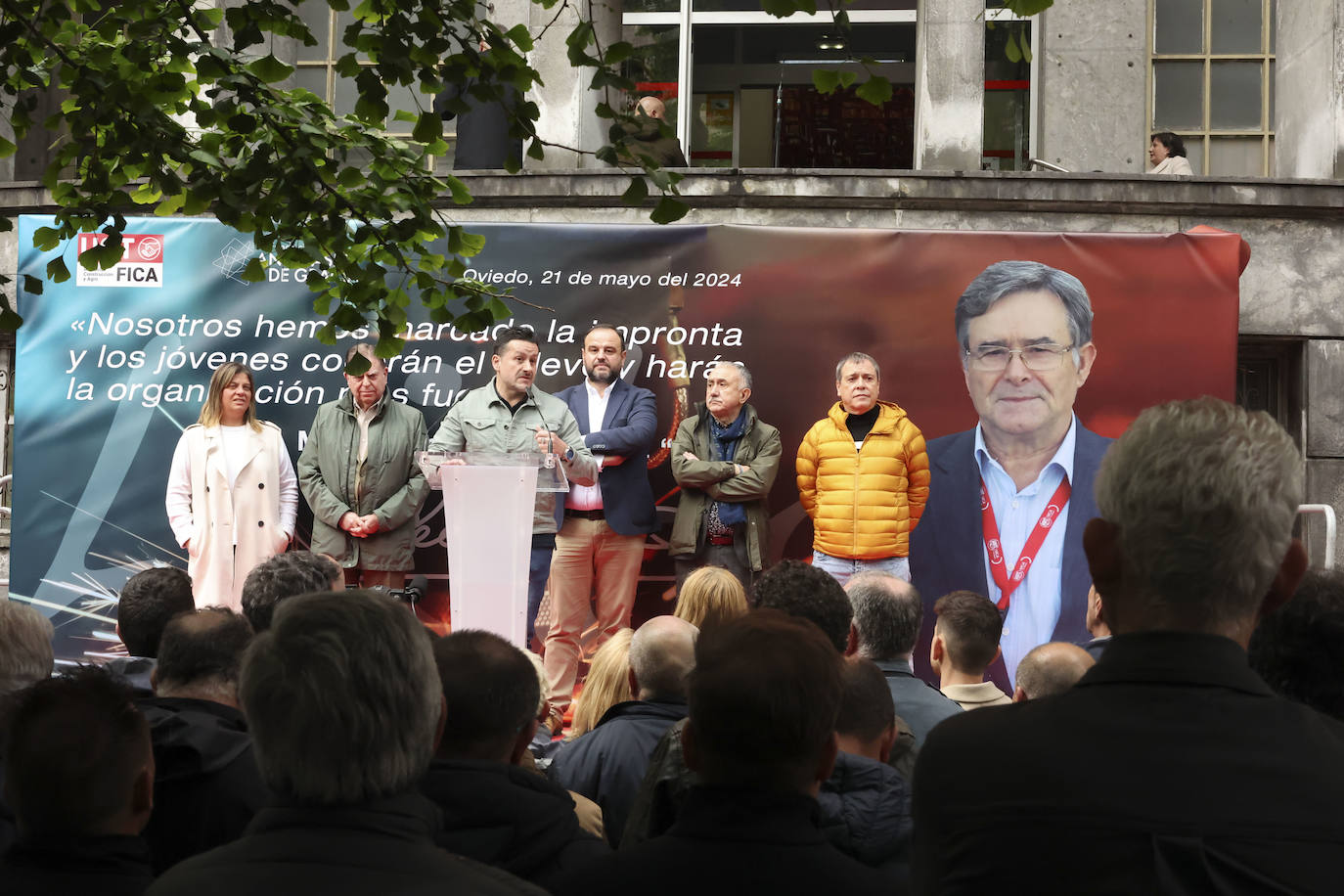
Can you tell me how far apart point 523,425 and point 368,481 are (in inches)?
43.9

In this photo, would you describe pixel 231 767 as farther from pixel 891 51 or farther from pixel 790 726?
pixel 891 51

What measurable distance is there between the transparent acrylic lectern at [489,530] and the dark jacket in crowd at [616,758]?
4.16 meters

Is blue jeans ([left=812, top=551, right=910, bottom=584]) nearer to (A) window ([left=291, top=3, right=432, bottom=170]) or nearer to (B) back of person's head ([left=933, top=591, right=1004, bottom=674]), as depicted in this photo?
(B) back of person's head ([left=933, top=591, right=1004, bottom=674])

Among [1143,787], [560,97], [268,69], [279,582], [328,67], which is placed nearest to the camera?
[1143,787]

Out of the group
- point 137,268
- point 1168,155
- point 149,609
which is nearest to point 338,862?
point 149,609

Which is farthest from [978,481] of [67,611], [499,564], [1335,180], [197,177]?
[67,611]

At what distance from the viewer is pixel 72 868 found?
237cm

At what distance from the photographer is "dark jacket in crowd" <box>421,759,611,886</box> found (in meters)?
2.69

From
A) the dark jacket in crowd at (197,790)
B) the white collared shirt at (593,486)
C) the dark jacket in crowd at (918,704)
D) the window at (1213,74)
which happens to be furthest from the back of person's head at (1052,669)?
the window at (1213,74)

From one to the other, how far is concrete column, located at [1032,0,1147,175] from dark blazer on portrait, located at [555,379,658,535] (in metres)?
5.16

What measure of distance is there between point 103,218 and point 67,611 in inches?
186

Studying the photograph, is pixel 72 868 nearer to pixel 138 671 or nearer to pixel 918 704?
pixel 138 671

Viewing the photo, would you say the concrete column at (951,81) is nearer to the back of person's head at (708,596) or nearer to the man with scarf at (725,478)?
the man with scarf at (725,478)

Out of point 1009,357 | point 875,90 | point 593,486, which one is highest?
point 875,90
